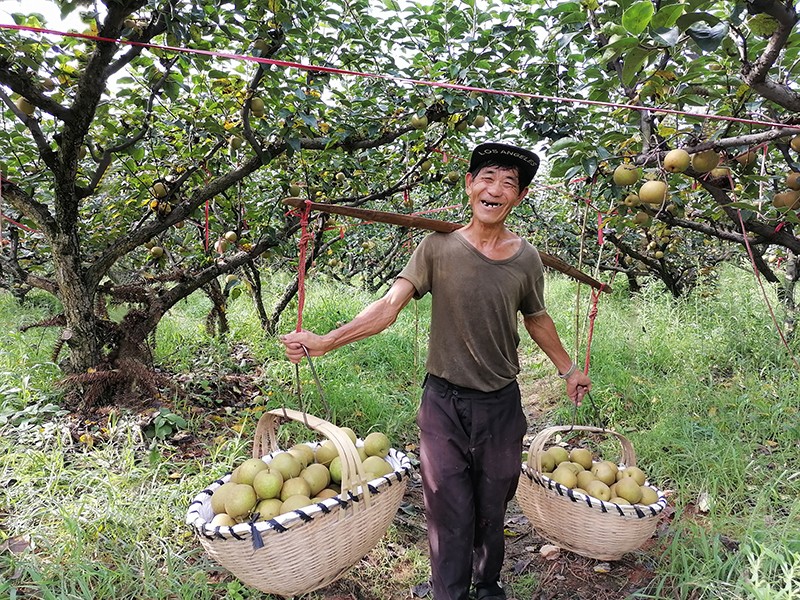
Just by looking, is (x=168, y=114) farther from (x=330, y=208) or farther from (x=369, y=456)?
(x=369, y=456)

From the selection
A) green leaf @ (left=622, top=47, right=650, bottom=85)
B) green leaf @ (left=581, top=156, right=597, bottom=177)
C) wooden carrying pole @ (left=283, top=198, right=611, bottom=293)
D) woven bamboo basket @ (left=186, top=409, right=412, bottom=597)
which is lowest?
A: woven bamboo basket @ (left=186, top=409, right=412, bottom=597)

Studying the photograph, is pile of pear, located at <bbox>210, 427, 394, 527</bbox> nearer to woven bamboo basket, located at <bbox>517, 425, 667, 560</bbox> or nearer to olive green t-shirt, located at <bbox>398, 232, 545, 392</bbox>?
olive green t-shirt, located at <bbox>398, 232, 545, 392</bbox>

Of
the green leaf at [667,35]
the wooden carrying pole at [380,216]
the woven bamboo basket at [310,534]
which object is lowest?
the woven bamboo basket at [310,534]

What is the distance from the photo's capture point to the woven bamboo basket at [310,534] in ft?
4.60

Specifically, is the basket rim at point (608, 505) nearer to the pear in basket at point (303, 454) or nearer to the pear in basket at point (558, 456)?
the pear in basket at point (558, 456)

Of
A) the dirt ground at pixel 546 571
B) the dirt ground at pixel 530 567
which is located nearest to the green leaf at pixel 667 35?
the dirt ground at pixel 530 567

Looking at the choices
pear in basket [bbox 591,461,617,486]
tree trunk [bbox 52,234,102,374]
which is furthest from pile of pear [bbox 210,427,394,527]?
tree trunk [bbox 52,234,102,374]

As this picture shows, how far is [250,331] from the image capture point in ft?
16.2

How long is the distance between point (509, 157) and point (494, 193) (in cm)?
13

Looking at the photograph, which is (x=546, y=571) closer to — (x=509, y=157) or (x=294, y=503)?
A: (x=294, y=503)

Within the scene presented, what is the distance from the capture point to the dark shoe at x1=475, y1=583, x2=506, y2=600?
1843 mm

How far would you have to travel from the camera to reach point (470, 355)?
1.71 m

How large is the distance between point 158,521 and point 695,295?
5.79 meters

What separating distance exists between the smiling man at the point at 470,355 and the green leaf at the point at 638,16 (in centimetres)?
48
